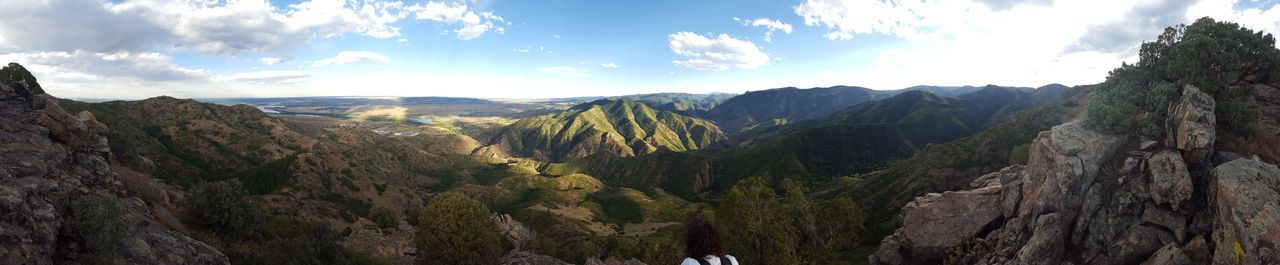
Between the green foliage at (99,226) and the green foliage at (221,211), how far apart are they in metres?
17.4

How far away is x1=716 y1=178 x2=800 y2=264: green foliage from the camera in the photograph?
1734 inches

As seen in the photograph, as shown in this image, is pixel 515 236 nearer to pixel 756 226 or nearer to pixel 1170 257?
pixel 756 226

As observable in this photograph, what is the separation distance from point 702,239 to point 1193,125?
1887 inches

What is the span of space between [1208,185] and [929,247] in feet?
71.6

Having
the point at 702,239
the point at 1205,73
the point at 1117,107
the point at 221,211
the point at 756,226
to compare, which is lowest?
the point at 756,226

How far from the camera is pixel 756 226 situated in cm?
4428

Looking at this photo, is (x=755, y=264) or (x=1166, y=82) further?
(x=755, y=264)

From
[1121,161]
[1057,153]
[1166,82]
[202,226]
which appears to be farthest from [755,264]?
[202,226]

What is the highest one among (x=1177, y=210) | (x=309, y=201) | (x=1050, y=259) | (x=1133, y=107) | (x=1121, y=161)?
(x=1133, y=107)

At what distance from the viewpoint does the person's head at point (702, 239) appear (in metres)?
11.2

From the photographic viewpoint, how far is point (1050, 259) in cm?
3850

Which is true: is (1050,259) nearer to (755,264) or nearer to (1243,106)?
(1243,106)

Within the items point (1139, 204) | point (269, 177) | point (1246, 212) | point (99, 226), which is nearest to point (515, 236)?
point (99, 226)

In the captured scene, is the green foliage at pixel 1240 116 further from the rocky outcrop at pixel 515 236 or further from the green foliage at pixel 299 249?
the green foliage at pixel 299 249
